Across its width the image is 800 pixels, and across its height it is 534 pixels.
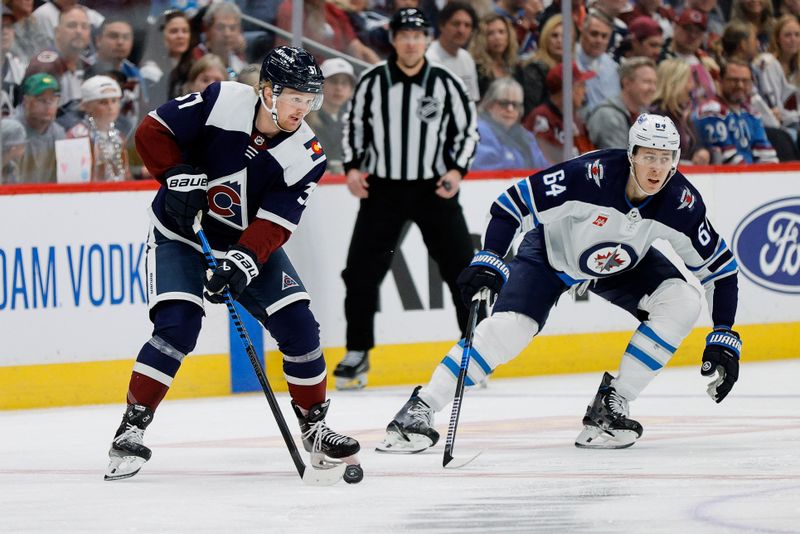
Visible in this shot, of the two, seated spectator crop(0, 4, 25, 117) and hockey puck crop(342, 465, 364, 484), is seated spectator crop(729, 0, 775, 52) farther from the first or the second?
hockey puck crop(342, 465, 364, 484)

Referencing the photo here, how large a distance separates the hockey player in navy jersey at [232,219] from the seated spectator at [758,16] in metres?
4.77

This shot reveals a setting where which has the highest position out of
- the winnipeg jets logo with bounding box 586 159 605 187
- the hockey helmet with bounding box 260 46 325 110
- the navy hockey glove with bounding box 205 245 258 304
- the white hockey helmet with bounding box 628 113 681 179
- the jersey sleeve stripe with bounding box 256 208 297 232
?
the hockey helmet with bounding box 260 46 325 110

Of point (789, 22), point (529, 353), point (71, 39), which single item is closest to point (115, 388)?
point (71, 39)

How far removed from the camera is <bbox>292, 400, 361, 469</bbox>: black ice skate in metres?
4.01

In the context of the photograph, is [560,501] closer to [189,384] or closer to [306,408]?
[306,408]

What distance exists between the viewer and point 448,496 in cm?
372

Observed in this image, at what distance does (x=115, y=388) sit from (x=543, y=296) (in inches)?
90.6

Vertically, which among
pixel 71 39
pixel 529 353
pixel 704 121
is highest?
pixel 71 39

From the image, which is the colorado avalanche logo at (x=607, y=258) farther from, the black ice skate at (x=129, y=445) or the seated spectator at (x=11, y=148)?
the seated spectator at (x=11, y=148)

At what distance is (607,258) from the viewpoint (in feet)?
15.3

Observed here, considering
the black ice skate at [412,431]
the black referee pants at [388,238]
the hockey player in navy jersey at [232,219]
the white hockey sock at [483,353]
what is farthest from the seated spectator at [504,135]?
the hockey player in navy jersey at [232,219]

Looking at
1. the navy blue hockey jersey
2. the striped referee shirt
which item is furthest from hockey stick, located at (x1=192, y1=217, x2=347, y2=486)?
the striped referee shirt

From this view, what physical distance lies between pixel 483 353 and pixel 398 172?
2.11 meters

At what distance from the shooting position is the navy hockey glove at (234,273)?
3.89 meters
